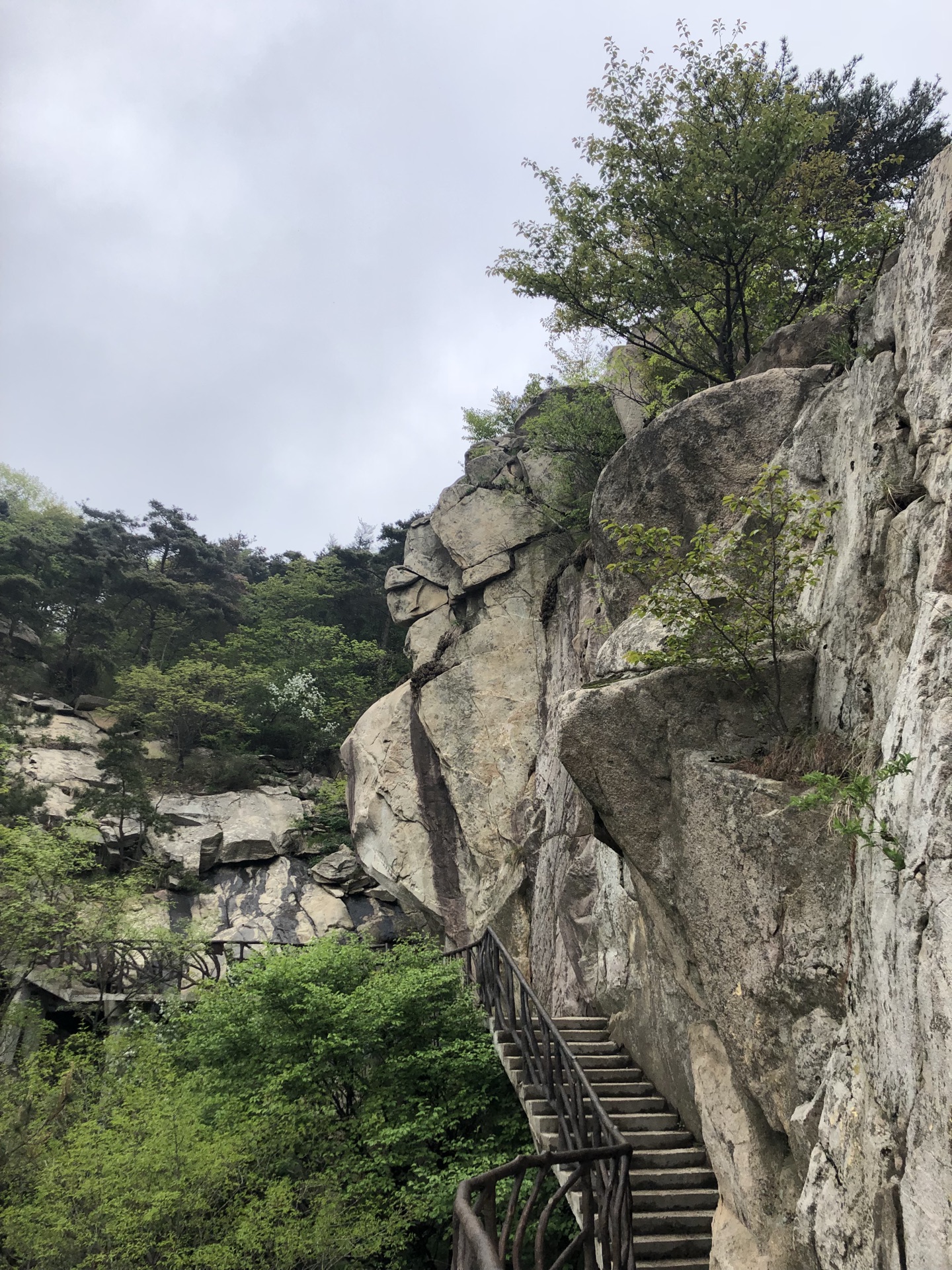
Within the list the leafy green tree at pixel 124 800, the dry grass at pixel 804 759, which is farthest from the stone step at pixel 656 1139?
the leafy green tree at pixel 124 800

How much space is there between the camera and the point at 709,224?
11.2m

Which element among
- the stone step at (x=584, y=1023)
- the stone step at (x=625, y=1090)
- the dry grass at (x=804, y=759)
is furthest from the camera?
the stone step at (x=584, y=1023)

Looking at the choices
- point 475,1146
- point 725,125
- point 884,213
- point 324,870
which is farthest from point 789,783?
point 324,870

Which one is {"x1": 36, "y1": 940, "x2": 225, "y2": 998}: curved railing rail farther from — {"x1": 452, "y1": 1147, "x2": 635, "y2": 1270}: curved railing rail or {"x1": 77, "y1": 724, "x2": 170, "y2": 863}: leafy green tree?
{"x1": 452, "y1": 1147, "x2": 635, "y2": 1270}: curved railing rail

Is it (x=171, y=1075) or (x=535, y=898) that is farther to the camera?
(x=535, y=898)

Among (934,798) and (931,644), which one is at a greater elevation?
(931,644)

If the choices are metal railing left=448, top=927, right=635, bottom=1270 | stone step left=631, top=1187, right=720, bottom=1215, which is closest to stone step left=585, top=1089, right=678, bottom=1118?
metal railing left=448, top=927, right=635, bottom=1270

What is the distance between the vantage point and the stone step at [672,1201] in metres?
6.67

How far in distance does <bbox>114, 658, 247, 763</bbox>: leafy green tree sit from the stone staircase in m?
18.9

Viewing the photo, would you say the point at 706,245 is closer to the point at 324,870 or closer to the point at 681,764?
the point at 681,764

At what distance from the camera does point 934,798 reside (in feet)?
12.2

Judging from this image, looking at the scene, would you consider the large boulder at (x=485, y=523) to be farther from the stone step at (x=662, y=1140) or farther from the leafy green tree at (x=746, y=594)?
the stone step at (x=662, y=1140)

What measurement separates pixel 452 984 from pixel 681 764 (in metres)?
6.06

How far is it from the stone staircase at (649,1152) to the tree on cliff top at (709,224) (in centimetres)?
1009
